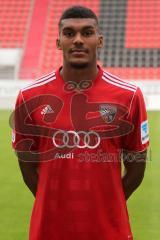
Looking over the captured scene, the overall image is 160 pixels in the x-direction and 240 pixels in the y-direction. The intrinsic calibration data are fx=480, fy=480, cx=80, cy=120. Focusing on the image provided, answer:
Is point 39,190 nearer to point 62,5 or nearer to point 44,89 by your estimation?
point 44,89

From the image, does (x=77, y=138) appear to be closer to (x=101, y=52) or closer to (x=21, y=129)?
(x=21, y=129)

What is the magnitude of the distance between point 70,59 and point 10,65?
14.9 meters

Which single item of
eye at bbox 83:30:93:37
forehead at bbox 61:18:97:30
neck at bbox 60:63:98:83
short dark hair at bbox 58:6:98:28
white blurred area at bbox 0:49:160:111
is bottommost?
white blurred area at bbox 0:49:160:111

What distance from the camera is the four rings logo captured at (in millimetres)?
2113

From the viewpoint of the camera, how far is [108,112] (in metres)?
2.15

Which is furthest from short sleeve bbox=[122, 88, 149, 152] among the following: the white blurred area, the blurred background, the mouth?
the white blurred area

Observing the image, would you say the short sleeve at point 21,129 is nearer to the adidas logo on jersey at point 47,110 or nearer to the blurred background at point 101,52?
the adidas logo on jersey at point 47,110

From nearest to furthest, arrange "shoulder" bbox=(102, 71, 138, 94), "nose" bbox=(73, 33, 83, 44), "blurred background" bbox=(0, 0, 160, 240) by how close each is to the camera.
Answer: "nose" bbox=(73, 33, 83, 44), "shoulder" bbox=(102, 71, 138, 94), "blurred background" bbox=(0, 0, 160, 240)

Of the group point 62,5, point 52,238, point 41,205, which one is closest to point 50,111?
point 41,205

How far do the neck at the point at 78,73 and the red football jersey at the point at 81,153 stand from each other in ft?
0.07

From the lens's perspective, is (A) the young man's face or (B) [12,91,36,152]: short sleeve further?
(B) [12,91,36,152]: short sleeve

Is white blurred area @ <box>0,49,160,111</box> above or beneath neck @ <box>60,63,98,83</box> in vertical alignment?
beneath

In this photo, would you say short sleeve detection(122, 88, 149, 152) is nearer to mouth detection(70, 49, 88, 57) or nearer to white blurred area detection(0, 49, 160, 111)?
mouth detection(70, 49, 88, 57)

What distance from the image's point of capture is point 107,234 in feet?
7.07
